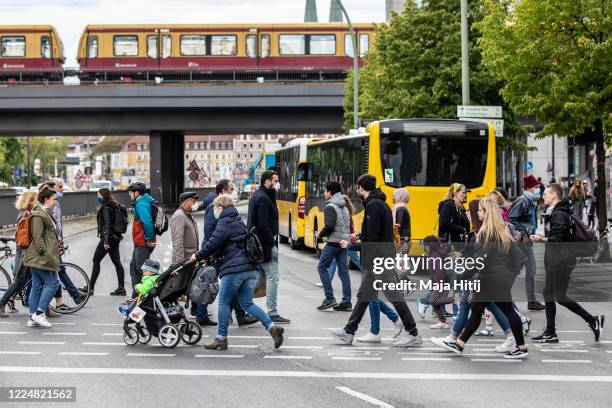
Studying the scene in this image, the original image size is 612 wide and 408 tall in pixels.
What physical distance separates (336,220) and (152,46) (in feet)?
137

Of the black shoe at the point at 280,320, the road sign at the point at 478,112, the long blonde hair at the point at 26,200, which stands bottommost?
the black shoe at the point at 280,320

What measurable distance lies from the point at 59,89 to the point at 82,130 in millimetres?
4005

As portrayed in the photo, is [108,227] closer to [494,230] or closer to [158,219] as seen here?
[158,219]

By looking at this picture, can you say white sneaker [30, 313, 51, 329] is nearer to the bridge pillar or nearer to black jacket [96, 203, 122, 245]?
black jacket [96, 203, 122, 245]

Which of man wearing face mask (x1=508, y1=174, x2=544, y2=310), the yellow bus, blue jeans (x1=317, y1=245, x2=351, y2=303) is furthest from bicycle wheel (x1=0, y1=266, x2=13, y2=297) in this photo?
the yellow bus

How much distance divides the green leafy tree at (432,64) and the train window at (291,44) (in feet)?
62.8

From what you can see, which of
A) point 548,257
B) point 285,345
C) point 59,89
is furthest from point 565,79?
Result: point 59,89

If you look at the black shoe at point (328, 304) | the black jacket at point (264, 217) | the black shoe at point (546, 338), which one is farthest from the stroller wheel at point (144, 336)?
the black shoe at point (546, 338)

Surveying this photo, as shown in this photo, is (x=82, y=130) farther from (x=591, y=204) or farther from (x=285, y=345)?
(x=285, y=345)

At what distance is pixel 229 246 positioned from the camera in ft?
37.7

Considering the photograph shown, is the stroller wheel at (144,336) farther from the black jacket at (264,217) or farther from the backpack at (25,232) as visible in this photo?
the backpack at (25,232)

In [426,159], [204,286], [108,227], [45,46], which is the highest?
[45,46]

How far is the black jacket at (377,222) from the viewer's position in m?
11.5

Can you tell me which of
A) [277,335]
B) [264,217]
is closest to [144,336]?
[277,335]
